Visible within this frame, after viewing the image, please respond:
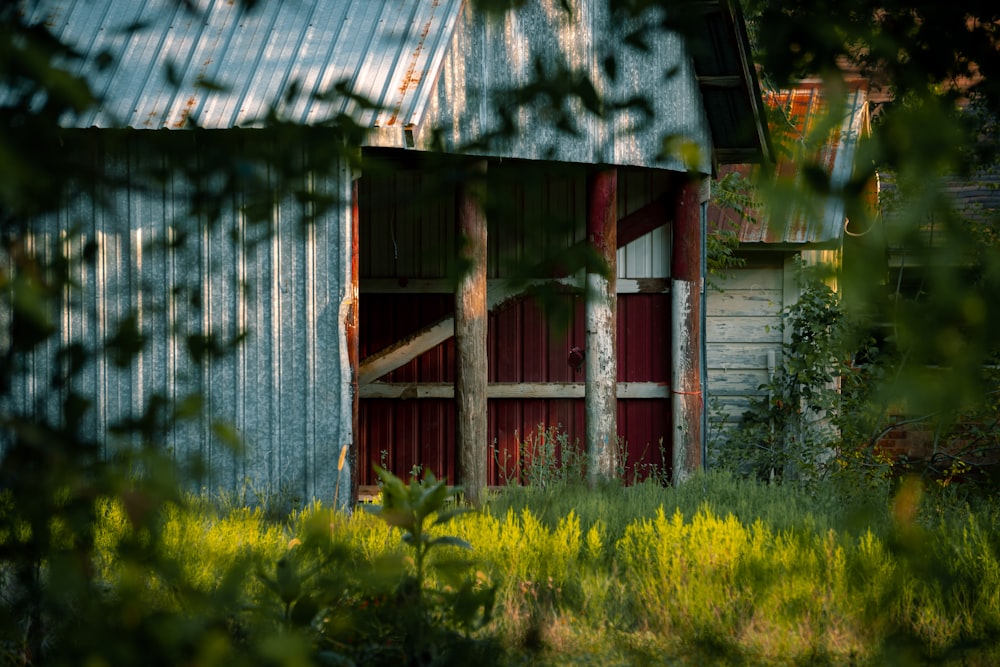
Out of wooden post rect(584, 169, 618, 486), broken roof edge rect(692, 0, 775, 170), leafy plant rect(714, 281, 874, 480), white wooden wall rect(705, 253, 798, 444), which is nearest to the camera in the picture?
broken roof edge rect(692, 0, 775, 170)

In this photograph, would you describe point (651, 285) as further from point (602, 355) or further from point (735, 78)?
point (735, 78)

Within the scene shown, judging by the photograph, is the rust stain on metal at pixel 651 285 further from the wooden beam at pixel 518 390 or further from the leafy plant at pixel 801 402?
the leafy plant at pixel 801 402

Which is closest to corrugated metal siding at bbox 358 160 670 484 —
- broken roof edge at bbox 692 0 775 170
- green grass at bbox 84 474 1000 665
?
broken roof edge at bbox 692 0 775 170

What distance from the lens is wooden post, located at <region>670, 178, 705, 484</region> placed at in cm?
931

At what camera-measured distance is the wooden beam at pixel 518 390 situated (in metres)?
10.0

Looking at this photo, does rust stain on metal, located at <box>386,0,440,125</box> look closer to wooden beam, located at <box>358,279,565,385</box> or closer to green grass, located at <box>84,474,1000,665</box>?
green grass, located at <box>84,474,1000,665</box>

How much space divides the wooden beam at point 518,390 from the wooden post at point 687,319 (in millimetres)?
530

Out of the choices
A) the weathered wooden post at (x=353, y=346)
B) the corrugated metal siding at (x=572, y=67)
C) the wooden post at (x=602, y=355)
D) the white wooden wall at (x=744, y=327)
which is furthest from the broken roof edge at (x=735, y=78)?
the weathered wooden post at (x=353, y=346)

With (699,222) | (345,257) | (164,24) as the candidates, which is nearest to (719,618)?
(345,257)

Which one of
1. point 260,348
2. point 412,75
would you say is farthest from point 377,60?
point 260,348

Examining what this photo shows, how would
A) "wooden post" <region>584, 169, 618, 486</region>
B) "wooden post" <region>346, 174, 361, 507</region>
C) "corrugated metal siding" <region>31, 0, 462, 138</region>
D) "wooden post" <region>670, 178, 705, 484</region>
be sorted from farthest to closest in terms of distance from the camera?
1. "wooden post" <region>670, 178, 705, 484</region>
2. "wooden post" <region>584, 169, 618, 486</region>
3. "wooden post" <region>346, 174, 361, 507</region>
4. "corrugated metal siding" <region>31, 0, 462, 138</region>

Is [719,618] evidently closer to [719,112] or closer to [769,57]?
[769,57]

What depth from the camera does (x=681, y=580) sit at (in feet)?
18.4

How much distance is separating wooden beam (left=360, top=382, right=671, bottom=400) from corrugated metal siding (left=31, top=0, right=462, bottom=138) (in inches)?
132
